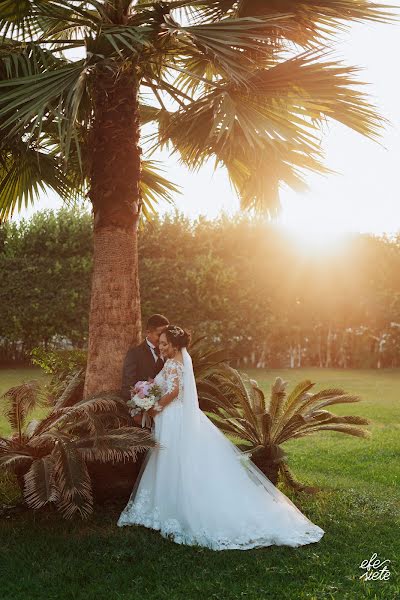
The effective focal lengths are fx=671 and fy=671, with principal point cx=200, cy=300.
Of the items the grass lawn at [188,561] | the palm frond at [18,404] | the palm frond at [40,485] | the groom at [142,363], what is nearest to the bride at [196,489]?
the grass lawn at [188,561]

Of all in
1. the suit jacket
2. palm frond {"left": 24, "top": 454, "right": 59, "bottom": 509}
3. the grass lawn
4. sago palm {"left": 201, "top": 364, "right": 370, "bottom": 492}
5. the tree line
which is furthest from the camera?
the tree line

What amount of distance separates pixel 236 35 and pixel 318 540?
16.1 ft

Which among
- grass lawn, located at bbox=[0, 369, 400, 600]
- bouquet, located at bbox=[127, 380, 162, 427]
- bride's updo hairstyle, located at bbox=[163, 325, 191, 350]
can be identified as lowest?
grass lawn, located at bbox=[0, 369, 400, 600]

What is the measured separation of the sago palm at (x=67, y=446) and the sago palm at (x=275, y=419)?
1578mm

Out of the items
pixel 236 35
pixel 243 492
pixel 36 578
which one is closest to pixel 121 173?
pixel 236 35

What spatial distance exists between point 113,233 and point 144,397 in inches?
82.3

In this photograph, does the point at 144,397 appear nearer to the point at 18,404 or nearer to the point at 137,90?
the point at 18,404

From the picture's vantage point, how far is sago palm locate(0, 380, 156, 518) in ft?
19.8

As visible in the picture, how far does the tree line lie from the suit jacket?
22.0 m

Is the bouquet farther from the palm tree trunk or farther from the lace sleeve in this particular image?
the palm tree trunk

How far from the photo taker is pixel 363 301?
3472 centimetres

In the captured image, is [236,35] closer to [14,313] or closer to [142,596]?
[142,596]

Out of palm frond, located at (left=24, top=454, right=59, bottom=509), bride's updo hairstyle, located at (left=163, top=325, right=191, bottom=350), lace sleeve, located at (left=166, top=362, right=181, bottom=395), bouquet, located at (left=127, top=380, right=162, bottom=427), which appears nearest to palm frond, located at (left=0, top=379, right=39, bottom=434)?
palm frond, located at (left=24, top=454, right=59, bottom=509)

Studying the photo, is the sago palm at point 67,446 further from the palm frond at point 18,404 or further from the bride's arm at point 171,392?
the bride's arm at point 171,392
